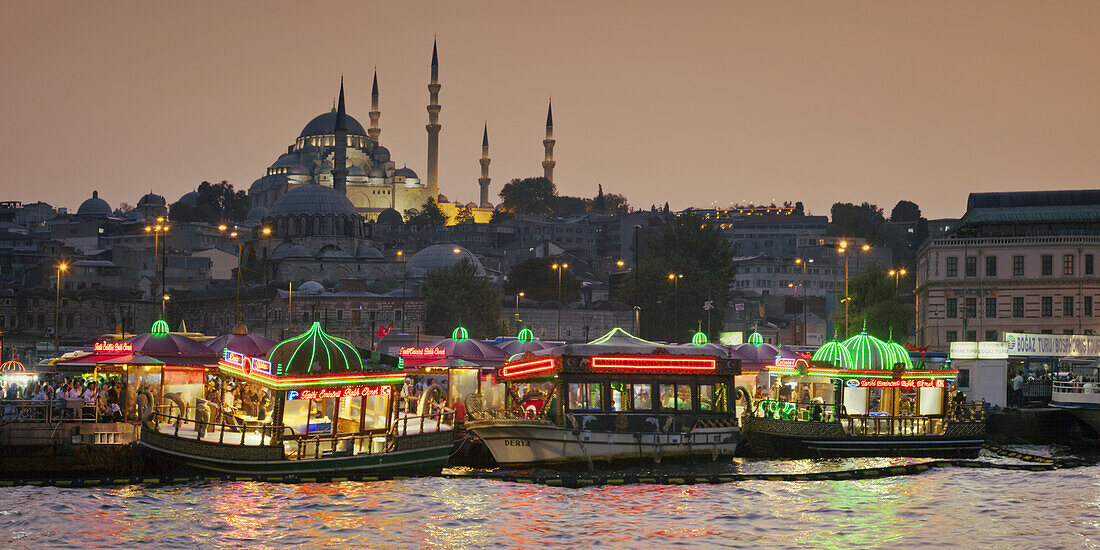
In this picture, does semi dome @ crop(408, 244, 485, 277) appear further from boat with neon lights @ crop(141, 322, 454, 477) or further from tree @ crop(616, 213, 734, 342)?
boat with neon lights @ crop(141, 322, 454, 477)

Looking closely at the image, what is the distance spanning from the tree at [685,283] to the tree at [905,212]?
87353 mm

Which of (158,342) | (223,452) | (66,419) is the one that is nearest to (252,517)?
(223,452)

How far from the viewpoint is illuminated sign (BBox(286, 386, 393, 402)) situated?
24250 mm

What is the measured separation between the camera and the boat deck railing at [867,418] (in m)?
30.4

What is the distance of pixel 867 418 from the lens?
99.5 feet

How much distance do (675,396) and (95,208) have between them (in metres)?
147

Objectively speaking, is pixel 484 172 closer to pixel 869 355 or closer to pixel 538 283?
pixel 538 283

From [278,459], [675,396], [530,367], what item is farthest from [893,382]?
[278,459]

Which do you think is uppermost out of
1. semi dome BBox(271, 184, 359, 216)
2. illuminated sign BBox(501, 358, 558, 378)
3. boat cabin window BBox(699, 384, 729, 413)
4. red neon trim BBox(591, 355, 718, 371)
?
semi dome BBox(271, 184, 359, 216)

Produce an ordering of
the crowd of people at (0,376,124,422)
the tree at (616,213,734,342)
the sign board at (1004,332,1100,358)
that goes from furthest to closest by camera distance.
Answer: the tree at (616,213,734,342), the sign board at (1004,332,1100,358), the crowd of people at (0,376,124,422)

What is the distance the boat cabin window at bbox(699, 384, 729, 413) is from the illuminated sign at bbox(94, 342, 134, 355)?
526 inches

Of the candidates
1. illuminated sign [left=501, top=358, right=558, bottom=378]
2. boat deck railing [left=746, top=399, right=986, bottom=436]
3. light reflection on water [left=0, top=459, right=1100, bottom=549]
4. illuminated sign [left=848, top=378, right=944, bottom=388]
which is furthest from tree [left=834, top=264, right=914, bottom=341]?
light reflection on water [left=0, top=459, right=1100, bottom=549]

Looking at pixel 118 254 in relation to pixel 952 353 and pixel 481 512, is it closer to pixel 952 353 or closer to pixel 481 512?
pixel 952 353

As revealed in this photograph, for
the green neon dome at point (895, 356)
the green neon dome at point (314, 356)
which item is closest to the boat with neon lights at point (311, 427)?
the green neon dome at point (314, 356)
